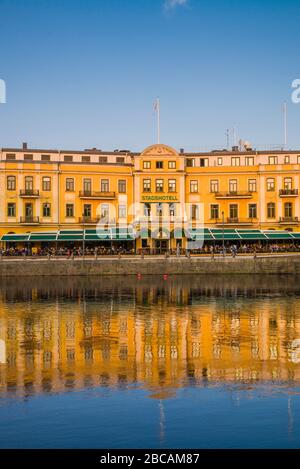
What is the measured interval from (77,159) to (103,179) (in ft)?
14.2

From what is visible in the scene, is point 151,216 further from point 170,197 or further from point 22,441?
point 22,441

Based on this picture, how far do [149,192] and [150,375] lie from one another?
61.9m

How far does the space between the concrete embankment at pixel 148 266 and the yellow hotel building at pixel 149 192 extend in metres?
12.7

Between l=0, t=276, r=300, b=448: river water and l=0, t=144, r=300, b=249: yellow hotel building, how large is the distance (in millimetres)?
38083

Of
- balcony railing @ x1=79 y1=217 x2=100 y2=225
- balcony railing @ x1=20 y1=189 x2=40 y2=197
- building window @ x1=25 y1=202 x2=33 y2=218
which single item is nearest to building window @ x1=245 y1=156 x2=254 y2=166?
balcony railing @ x1=79 y1=217 x2=100 y2=225

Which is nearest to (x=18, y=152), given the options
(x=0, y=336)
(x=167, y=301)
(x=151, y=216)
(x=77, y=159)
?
(x=77, y=159)

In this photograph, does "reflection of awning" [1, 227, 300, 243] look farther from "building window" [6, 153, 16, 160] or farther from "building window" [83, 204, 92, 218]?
"building window" [6, 153, 16, 160]

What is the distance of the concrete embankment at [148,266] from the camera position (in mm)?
64750

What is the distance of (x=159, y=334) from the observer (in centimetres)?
2994

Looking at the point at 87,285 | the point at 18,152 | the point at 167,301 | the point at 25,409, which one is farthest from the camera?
the point at 18,152

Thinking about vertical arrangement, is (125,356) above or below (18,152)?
below

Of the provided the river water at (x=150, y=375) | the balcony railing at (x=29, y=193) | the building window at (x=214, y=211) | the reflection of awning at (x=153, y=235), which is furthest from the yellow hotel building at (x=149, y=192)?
the river water at (x=150, y=375)

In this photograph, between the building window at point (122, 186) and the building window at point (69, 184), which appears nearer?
the building window at point (69, 184)

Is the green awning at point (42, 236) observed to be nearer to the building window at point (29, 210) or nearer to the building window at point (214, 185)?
the building window at point (29, 210)
